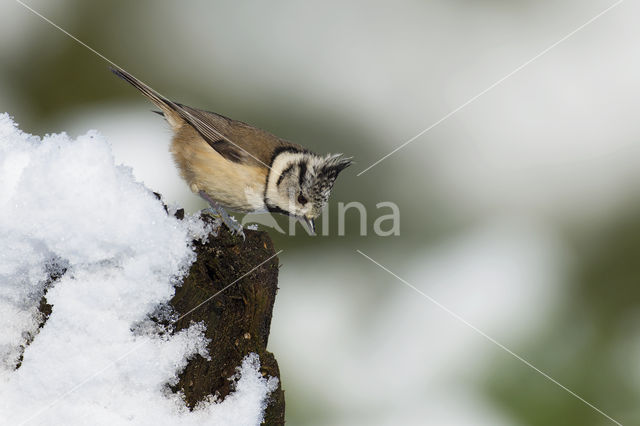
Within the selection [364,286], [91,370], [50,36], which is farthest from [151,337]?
[50,36]

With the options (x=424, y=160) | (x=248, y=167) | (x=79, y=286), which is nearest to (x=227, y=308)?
(x=79, y=286)

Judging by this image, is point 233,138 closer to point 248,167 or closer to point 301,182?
point 248,167

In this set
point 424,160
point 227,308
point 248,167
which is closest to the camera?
point 227,308

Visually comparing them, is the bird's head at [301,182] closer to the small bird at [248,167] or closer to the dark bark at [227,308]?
the small bird at [248,167]

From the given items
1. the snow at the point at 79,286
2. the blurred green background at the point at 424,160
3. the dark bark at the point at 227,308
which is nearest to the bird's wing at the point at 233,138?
the blurred green background at the point at 424,160

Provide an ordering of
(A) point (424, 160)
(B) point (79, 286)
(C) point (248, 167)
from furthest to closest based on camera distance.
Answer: (A) point (424, 160) < (C) point (248, 167) < (B) point (79, 286)

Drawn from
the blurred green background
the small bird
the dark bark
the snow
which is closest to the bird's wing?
the small bird
